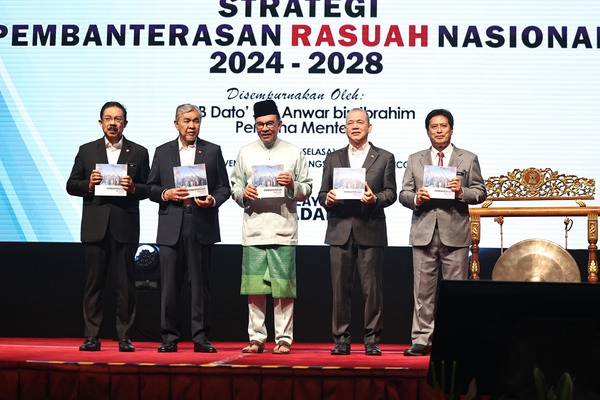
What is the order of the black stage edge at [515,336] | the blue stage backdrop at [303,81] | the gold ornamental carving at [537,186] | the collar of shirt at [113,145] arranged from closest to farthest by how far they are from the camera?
the black stage edge at [515,336]
the collar of shirt at [113,145]
the gold ornamental carving at [537,186]
the blue stage backdrop at [303,81]

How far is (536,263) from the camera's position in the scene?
620 centimetres

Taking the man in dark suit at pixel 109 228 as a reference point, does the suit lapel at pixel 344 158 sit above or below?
above

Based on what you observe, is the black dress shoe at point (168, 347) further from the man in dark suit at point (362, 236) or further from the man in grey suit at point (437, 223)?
the man in grey suit at point (437, 223)

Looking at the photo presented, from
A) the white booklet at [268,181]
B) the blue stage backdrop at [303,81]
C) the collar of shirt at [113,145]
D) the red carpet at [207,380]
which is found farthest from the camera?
the blue stage backdrop at [303,81]

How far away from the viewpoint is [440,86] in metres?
6.77

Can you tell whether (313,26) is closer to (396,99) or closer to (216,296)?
(396,99)

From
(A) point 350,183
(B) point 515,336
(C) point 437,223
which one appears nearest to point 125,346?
(A) point 350,183

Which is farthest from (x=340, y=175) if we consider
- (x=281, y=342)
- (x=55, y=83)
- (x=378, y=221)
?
(x=55, y=83)

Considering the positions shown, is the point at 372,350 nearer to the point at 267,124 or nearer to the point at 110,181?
the point at 267,124

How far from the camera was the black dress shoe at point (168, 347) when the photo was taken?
5.57 metres

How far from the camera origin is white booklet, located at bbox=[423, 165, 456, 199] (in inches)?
216

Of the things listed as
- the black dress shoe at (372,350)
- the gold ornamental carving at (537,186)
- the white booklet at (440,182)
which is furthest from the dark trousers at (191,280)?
the gold ornamental carving at (537,186)

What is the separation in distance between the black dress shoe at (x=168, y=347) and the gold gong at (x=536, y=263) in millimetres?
2312

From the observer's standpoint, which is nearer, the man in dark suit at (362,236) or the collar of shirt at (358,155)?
the man in dark suit at (362,236)
